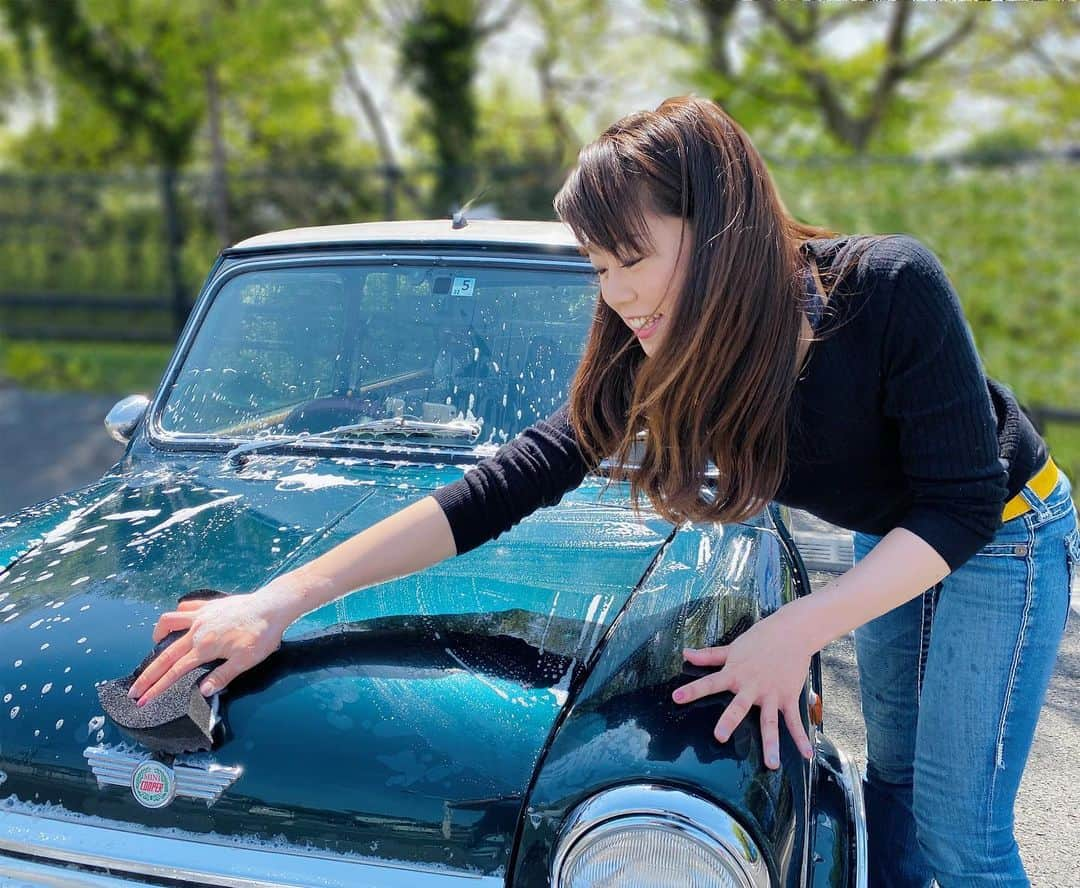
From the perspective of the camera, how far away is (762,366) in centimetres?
160

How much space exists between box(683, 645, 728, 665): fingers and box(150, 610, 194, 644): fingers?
82 centimetres

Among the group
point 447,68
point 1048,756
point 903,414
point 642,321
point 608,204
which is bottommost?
point 1048,756

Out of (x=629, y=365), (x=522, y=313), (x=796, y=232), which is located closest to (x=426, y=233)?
(x=522, y=313)

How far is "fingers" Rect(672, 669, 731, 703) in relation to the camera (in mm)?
1626

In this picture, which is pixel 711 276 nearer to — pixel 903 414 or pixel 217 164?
pixel 903 414

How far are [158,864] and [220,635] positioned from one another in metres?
0.35

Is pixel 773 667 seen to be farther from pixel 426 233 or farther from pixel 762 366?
pixel 426 233

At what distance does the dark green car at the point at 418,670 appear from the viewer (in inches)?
60.7

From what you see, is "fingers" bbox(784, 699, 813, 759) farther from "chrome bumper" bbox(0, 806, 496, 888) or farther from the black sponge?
the black sponge

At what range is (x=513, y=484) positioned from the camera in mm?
1963

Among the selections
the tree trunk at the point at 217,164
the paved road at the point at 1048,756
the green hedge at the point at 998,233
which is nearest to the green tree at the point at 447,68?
the green hedge at the point at 998,233

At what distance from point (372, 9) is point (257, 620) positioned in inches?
503

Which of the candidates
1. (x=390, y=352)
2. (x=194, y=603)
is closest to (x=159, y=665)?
(x=194, y=603)

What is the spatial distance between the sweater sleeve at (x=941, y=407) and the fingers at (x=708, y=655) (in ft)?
1.14
